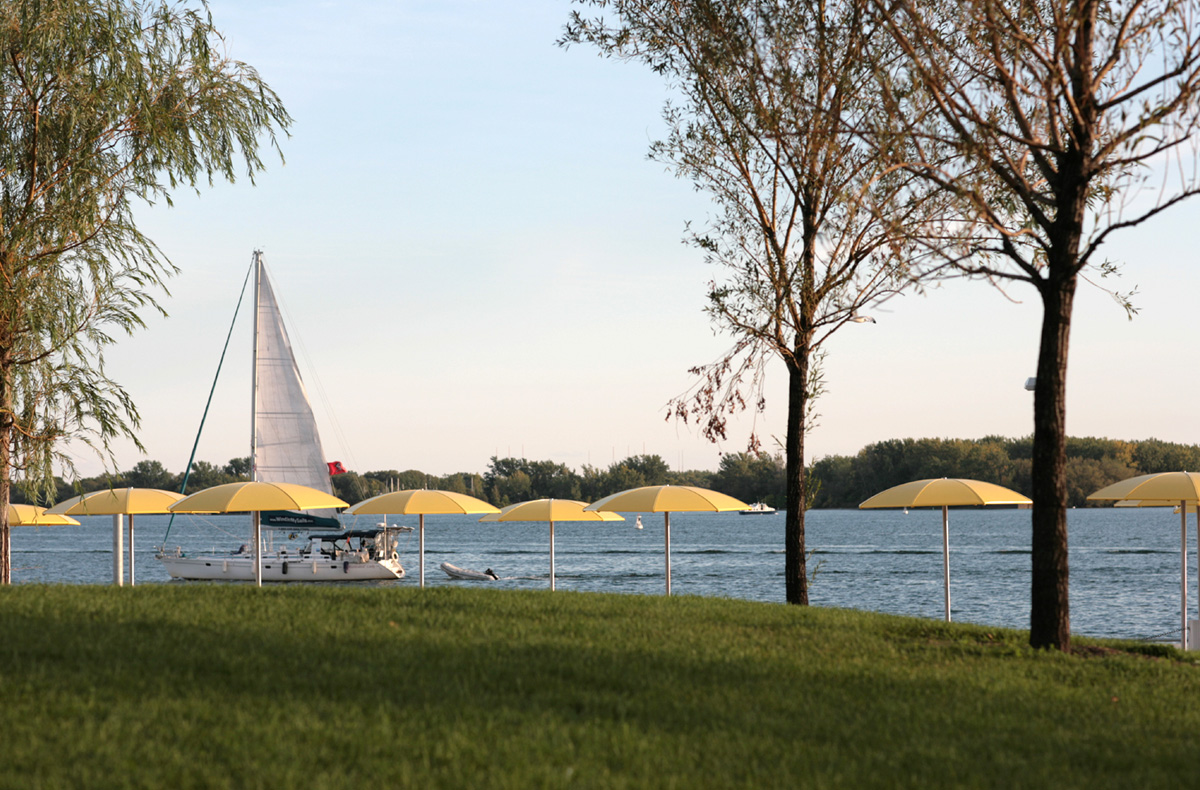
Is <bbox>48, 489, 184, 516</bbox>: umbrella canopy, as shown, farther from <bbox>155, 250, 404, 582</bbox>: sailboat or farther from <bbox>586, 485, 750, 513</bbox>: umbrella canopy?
<bbox>155, 250, 404, 582</bbox>: sailboat

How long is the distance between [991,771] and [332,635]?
635 cm

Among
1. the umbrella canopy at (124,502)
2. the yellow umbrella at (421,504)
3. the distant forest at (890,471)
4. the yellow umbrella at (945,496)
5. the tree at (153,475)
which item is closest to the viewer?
the yellow umbrella at (945,496)

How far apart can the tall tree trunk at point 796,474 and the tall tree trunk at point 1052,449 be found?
511 centimetres

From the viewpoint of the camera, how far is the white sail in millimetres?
40531

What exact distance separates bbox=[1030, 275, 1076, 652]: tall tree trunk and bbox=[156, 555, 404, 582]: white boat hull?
3763cm

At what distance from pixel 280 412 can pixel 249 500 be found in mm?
22221

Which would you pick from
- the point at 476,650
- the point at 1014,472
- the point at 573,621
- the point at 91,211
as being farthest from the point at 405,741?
the point at 1014,472

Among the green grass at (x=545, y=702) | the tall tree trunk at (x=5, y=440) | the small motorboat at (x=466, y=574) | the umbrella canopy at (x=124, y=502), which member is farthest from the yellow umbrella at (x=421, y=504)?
the small motorboat at (x=466, y=574)

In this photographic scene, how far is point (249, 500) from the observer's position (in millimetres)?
19703

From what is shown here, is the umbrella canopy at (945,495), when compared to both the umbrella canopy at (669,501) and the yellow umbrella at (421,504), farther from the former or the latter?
the yellow umbrella at (421,504)

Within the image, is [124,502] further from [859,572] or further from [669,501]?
[859,572]

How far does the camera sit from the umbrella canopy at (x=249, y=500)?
19.6m

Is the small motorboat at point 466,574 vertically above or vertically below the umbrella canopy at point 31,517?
below

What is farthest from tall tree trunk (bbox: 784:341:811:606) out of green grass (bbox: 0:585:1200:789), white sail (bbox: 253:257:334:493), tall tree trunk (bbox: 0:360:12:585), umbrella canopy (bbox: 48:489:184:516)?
white sail (bbox: 253:257:334:493)
